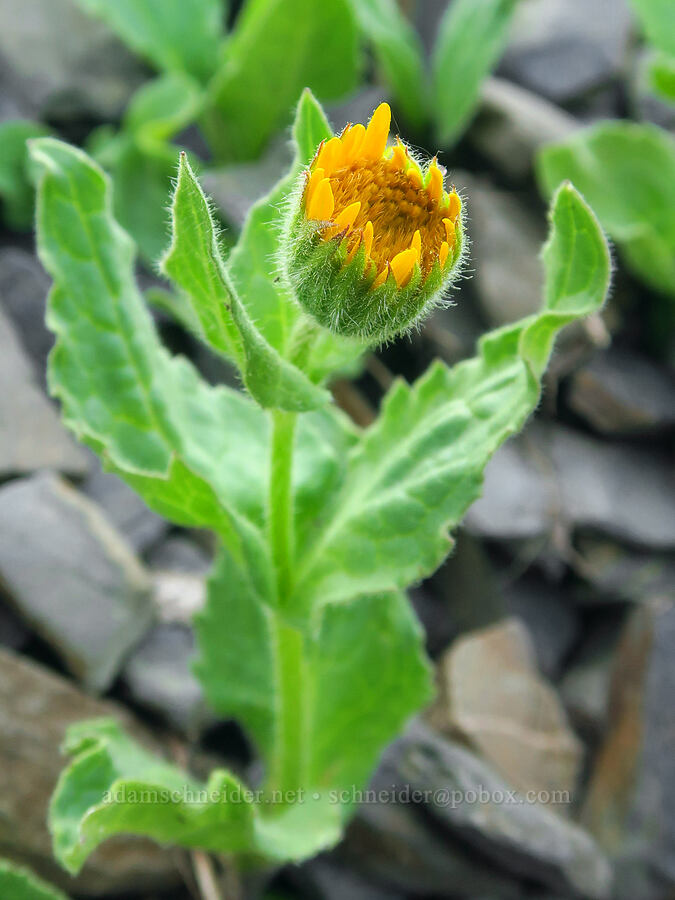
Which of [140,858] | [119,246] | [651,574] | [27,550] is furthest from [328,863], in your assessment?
[119,246]

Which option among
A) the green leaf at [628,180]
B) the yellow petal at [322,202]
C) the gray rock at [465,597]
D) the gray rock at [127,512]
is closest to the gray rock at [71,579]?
the gray rock at [127,512]

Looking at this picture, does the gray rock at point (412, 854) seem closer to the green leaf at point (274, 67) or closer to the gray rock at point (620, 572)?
the gray rock at point (620, 572)

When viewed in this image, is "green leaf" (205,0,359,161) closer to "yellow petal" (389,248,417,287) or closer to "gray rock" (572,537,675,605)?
"gray rock" (572,537,675,605)

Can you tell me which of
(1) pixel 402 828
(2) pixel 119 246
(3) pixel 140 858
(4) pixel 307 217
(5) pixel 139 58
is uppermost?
(4) pixel 307 217

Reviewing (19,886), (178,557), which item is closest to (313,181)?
(19,886)

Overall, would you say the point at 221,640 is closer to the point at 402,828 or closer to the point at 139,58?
the point at 402,828

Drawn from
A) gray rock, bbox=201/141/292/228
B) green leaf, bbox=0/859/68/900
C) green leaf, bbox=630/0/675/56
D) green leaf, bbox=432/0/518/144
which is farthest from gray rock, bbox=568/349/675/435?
green leaf, bbox=0/859/68/900
